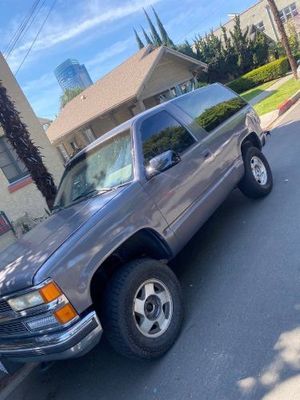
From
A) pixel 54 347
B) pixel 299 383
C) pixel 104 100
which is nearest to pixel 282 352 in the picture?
pixel 299 383

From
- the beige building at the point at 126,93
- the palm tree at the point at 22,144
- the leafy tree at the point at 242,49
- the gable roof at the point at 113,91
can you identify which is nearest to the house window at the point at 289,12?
the leafy tree at the point at 242,49

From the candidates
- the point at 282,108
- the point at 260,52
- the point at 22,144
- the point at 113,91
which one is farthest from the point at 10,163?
the point at 260,52

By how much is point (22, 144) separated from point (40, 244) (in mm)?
5625

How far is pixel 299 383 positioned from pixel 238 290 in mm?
1401

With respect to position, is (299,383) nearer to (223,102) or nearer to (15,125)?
(223,102)

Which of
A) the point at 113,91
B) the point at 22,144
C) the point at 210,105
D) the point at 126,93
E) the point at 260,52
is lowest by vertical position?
the point at 260,52

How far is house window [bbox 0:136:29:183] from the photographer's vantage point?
1400 centimetres

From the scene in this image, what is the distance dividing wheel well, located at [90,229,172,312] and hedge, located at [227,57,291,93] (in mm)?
28541

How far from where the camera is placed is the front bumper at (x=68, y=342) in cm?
304

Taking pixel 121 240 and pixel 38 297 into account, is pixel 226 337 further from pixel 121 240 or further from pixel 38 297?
pixel 38 297

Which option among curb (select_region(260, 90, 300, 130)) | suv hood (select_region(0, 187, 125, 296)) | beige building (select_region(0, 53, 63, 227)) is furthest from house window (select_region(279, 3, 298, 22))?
suv hood (select_region(0, 187, 125, 296))

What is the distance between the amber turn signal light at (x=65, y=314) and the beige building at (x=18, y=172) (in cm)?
1074

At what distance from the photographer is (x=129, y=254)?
3.91 metres

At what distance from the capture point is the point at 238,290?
409 cm
